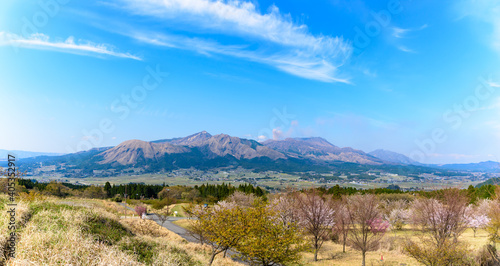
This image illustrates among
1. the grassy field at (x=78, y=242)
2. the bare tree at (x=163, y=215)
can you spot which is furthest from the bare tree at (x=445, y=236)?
the bare tree at (x=163, y=215)

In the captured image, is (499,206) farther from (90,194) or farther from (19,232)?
(90,194)

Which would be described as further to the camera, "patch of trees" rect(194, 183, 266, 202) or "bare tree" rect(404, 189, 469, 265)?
"patch of trees" rect(194, 183, 266, 202)

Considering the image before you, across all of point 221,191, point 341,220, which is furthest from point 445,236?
point 221,191

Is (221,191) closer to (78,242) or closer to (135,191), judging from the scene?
(135,191)

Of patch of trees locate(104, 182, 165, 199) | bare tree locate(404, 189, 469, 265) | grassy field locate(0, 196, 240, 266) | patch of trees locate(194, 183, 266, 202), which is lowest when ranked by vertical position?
patch of trees locate(104, 182, 165, 199)

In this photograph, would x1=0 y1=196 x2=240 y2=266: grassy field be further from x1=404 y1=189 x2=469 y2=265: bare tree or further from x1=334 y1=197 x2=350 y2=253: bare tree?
x1=334 y1=197 x2=350 y2=253: bare tree

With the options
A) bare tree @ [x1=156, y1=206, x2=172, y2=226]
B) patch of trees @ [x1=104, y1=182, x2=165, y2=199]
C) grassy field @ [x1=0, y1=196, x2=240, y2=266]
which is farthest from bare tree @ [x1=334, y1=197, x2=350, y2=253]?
patch of trees @ [x1=104, y1=182, x2=165, y2=199]

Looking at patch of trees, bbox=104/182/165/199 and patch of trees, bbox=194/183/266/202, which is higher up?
patch of trees, bbox=194/183/266/202

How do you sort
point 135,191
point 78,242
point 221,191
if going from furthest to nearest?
point 135,191, point 221,191, point 78,242

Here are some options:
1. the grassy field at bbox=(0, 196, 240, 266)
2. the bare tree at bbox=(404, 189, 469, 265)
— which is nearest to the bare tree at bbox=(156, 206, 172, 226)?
the grassy field at bbox=(0, 196, 240, 266)

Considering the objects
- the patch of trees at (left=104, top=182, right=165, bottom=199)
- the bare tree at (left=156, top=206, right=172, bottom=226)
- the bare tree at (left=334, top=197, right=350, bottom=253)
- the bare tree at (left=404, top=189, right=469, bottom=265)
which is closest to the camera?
the bare tree at (left=404, top=189, right=469, bottom=265)

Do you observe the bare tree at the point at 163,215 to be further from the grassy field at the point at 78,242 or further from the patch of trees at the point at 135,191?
the patch of trees at the point at 135,191

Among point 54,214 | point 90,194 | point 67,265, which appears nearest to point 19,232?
point 54,214

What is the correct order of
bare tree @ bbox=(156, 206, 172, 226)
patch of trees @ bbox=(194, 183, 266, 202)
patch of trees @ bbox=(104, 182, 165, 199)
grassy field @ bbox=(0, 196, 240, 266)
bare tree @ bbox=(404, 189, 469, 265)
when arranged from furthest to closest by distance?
patch of trees @ bbox=(104, 182, 165, 199) < patch of trees @ bbox=(194, 183, 266, 202) < bare tree @ bbox=(156, 206, 172, 226) < bare tree @ bbox=(404, 189, 469, 265) < grassy field @ bbox=(0, 196, 240, 266)
